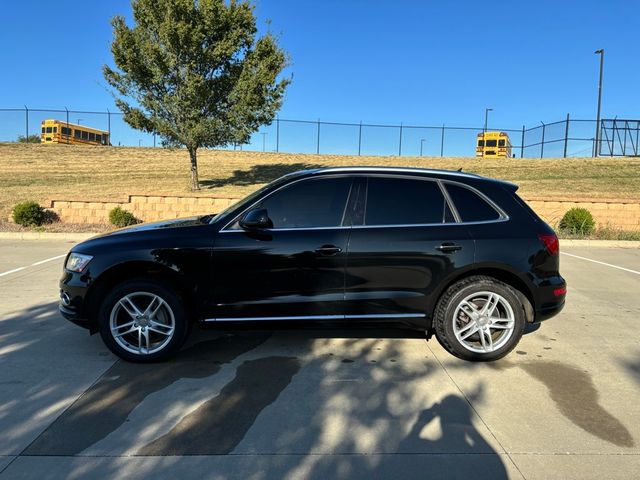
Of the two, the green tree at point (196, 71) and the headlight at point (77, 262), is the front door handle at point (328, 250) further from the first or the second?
the green tree at point (196, 71)

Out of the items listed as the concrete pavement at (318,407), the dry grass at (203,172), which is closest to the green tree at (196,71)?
the dry grass at (203,172)

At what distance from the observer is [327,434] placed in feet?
10.5

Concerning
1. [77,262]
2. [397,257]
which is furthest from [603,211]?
[77,262]

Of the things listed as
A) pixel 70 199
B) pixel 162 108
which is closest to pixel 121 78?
pixel 162 108

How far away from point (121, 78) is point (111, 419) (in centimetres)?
1554

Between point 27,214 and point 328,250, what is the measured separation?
12.2 meters

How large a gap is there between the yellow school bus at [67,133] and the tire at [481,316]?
40.8 metres

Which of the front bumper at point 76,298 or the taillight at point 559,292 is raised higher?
the taillight at point 559,292

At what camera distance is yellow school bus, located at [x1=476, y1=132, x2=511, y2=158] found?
128 ft

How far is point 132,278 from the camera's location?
14.3 feet

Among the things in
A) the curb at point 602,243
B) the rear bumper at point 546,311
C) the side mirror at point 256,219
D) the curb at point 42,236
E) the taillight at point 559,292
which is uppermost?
the side mirror at point 256,219

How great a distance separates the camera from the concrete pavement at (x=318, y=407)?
2893mm

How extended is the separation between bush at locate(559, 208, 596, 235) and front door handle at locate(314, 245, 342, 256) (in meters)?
12.0

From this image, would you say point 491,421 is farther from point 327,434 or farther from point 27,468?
point 27,468
